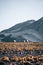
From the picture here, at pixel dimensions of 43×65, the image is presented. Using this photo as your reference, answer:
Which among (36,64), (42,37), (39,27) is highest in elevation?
(39,27)

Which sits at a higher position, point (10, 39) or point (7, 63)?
point (10, 39)

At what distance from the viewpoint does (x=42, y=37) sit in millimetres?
158125

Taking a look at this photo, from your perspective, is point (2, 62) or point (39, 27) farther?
point (39, 27)

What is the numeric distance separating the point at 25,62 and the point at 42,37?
412 ft

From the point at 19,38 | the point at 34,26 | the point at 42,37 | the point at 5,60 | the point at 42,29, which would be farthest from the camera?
the point at 34,26

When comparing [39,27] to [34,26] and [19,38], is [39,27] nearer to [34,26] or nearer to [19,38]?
[34,26]

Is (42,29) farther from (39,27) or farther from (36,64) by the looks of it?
(36,64)

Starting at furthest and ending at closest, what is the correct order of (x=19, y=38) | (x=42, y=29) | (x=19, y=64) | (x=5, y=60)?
(x=42, y=29)
(x=19, y=38)
(x=5, y=60)
(x=19, y=64)

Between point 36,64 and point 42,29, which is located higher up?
point 42,29

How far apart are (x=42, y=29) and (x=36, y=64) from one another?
146276 mm

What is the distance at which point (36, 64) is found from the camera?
32.9 metres

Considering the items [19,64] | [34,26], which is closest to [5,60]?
[19,64]

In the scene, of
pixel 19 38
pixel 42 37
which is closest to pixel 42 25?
pixel 42 37

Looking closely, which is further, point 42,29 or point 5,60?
point 42,29
